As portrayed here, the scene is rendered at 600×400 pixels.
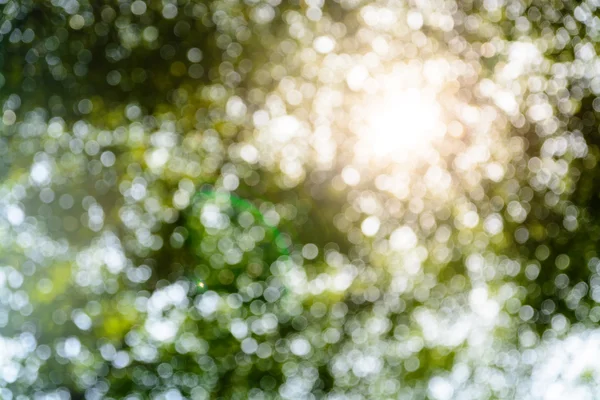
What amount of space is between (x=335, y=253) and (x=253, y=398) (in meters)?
3.63

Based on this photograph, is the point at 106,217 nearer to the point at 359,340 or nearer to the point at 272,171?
the point at 272,171

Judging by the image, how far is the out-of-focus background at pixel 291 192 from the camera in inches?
291

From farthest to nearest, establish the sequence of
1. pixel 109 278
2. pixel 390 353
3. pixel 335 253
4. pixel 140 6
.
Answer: pixel 390 353 → pixel 109 278 → pixel 335 253 → pixel 140 6

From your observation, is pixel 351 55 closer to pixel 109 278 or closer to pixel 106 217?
pixel 106 217

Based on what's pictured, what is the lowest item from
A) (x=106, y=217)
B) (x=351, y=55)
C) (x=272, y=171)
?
(x=106, y=217)

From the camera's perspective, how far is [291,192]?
899 centimetres

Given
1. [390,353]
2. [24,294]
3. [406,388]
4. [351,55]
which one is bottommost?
[406,388]

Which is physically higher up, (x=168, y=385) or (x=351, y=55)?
(x=351, y=55)

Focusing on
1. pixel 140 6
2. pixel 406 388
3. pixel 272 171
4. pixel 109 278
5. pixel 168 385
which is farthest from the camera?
A: pixel 406 388

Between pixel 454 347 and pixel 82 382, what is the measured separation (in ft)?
22.3

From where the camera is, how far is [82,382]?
35.6 ft

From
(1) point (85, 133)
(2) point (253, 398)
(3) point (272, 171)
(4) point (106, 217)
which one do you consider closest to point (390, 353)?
(2) point (253, 398)

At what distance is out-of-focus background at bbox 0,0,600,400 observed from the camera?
738cm

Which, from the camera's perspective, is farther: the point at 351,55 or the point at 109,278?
the point at 109,278
